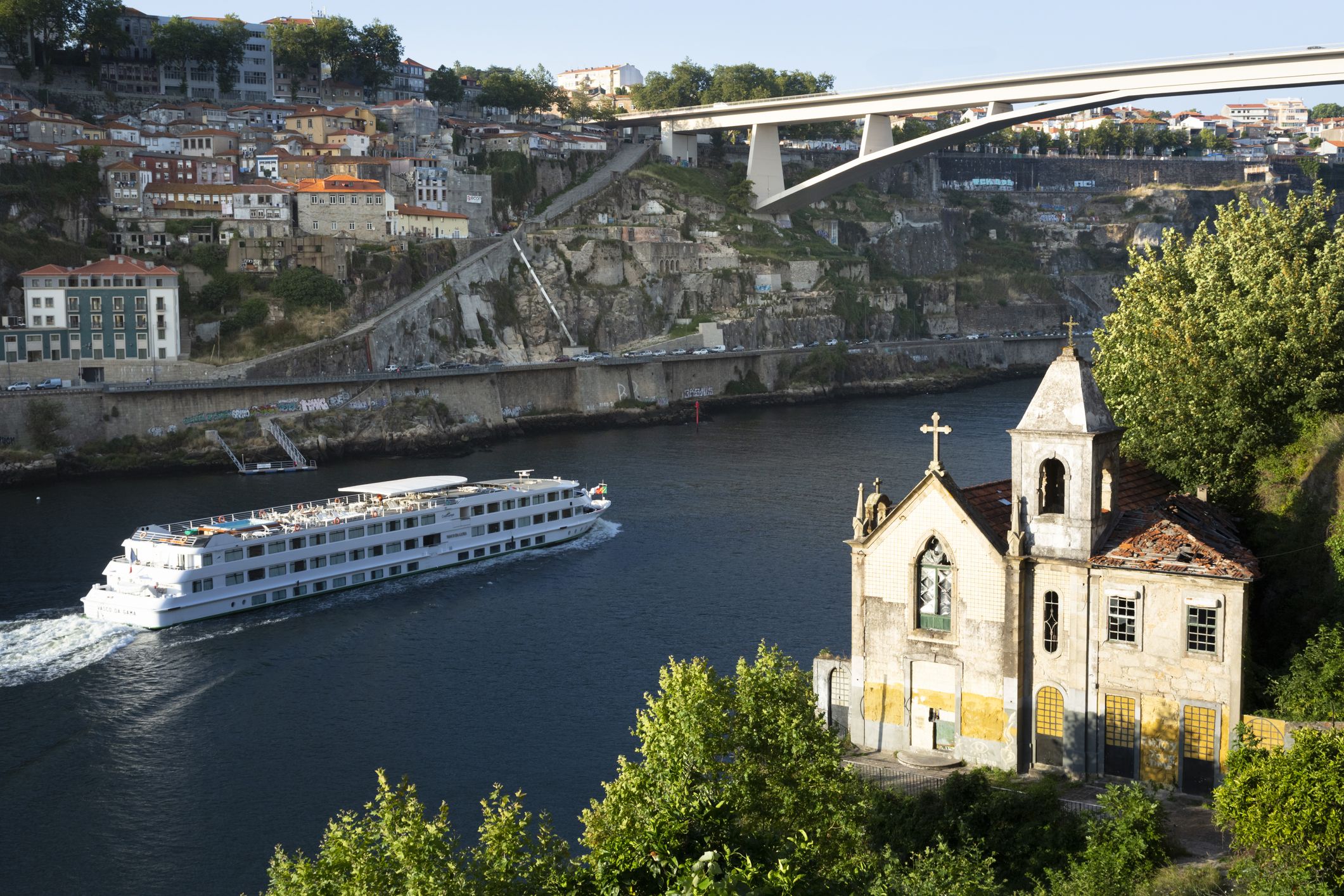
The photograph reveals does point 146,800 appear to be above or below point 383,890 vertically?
below

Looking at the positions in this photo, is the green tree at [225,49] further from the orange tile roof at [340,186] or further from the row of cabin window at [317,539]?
the row of cabin window at [317,539]

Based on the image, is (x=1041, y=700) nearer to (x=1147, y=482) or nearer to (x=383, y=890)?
(x=1147, y=482)

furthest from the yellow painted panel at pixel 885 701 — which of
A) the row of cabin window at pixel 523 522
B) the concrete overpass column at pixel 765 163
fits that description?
the concrete overpass column at pixel 765 163

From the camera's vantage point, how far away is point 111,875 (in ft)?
77.5

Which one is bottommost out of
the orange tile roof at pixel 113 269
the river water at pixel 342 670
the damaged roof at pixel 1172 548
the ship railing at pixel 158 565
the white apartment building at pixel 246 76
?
the river water at pixel 342 670

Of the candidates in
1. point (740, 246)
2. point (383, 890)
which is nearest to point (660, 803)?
point (383, 890)

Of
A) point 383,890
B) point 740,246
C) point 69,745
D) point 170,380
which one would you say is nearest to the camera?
point 383,890

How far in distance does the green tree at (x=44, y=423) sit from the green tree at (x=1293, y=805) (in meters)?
56.8

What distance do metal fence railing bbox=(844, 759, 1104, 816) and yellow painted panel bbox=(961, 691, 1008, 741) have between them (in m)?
0.95

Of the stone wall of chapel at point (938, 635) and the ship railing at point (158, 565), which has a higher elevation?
the stone wall of chapel at point (938, 635)

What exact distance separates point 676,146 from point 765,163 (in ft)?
24.2

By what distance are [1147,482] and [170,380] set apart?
183 ft

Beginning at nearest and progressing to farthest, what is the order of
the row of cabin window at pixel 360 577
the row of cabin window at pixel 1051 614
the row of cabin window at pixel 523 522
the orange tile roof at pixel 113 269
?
the row of cabin window at pixel 1051 614 < the row of cabin window at pixel 360 577 < the row of cabin window at pixel 523 522 < the orange tile roof at pixel 113 269

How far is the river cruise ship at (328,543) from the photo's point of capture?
38719 millimetres
